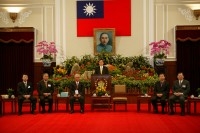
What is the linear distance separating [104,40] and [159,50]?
248 cm

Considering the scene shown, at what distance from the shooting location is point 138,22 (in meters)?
17.8

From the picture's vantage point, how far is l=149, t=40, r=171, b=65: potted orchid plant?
55.2 ft

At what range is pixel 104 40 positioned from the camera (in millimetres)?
17781

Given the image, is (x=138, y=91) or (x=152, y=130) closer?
(x=152, y=130)

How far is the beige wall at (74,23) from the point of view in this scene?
17.7m

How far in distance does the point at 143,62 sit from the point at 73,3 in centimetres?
404

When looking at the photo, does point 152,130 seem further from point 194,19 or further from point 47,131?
point 194,19

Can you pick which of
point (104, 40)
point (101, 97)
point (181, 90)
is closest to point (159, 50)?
point (104, 40)

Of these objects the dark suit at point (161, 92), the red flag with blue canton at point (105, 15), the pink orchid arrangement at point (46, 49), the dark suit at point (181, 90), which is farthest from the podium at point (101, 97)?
the red flag with blue canton at point (105, 15)

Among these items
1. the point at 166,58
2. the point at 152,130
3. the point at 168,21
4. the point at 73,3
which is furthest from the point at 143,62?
the point at 152,130

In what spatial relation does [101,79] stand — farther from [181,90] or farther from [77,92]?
[181,90]

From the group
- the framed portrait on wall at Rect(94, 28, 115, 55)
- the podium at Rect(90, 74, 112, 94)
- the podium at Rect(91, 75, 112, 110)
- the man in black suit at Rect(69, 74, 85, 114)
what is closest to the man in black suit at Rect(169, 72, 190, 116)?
the podium at Rect(91, 75, 112, 110)

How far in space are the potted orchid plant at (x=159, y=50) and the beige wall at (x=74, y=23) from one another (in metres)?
0.65

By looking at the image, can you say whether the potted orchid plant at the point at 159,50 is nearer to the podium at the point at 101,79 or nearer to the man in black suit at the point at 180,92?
the podium at the point at 101,79
